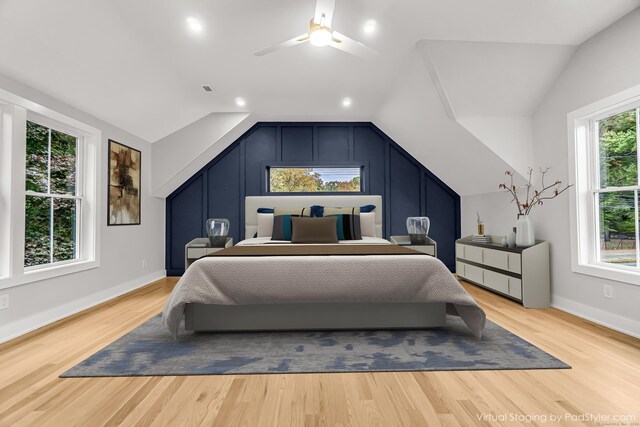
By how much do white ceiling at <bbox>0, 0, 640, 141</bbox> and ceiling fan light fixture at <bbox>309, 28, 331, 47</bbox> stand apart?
28 centimetres

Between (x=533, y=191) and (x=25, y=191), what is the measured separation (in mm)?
4891

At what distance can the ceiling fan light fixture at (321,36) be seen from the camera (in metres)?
2.64

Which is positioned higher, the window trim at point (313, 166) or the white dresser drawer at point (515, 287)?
the window trim at point (313, 166)

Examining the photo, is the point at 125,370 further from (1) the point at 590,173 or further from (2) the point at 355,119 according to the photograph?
(2) the point at 355,119

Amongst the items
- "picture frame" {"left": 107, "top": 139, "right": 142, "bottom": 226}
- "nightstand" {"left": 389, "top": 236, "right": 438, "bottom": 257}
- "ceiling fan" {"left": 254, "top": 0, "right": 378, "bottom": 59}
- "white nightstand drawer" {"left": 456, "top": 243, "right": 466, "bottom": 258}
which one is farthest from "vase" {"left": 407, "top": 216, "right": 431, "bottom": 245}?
"picture frame" {"left": 107, "top": 139, "right": 142, "bottom": 226}

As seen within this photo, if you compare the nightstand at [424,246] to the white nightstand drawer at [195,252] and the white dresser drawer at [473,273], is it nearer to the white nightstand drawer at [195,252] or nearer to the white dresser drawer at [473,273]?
the white dresser drawer at [473,273]

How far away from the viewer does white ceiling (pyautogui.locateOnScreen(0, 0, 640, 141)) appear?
264 centimetres

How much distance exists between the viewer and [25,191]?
3016mm

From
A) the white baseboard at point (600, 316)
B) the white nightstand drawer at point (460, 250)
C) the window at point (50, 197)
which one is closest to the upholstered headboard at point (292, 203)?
the white nightstand drawer at point (460, 250)

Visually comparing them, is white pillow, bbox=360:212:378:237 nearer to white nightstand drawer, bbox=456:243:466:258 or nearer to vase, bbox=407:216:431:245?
vase, bbox=407:216:431:245

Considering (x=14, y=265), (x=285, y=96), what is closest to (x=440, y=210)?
(x=285, y=96)

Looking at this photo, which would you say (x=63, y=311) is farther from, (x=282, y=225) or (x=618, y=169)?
(x=618, y=169)

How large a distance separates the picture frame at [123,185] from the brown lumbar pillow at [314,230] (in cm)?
208

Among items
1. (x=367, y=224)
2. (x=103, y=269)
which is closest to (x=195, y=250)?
(x=103, y=269)
